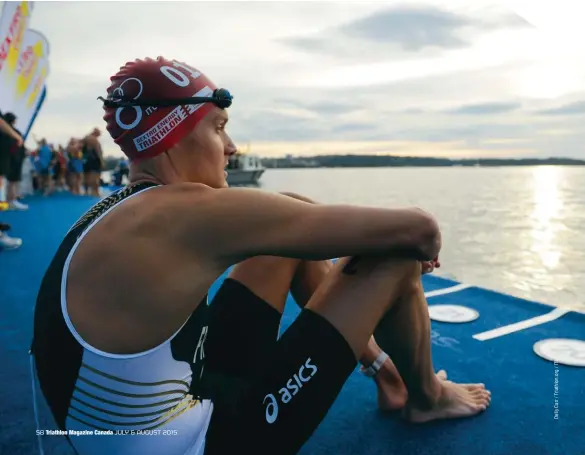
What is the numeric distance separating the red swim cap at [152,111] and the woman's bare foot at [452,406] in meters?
1.37

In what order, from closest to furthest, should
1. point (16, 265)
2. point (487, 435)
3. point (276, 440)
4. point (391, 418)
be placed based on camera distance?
point (276, 440)
point (487, 435)
point (391, 418)
point (16, 265)

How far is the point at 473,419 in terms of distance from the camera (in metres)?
2.13

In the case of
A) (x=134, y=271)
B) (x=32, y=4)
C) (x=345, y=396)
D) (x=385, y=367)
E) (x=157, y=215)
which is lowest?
(x=345, y=396)

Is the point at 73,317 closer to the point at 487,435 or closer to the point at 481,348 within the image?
the point at 487,435

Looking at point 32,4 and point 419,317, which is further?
point 32,4

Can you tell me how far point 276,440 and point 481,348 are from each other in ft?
6.07

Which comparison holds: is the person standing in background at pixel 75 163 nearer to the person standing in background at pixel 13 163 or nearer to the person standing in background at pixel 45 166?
the person standing in background at pixel 45 166

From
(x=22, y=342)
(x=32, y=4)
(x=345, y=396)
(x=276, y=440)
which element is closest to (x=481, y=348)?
(x=345, y=396)

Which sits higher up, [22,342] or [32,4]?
[32,4]

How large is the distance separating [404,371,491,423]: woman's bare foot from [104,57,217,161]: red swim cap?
4.48 ft

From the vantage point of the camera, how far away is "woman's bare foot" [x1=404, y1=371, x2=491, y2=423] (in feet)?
A: 6.79

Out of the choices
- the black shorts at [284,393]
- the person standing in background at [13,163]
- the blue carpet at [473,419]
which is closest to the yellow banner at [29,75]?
the person standing in background at [13,163]

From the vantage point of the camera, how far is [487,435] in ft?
6.61

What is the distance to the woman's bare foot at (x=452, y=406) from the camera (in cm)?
207
